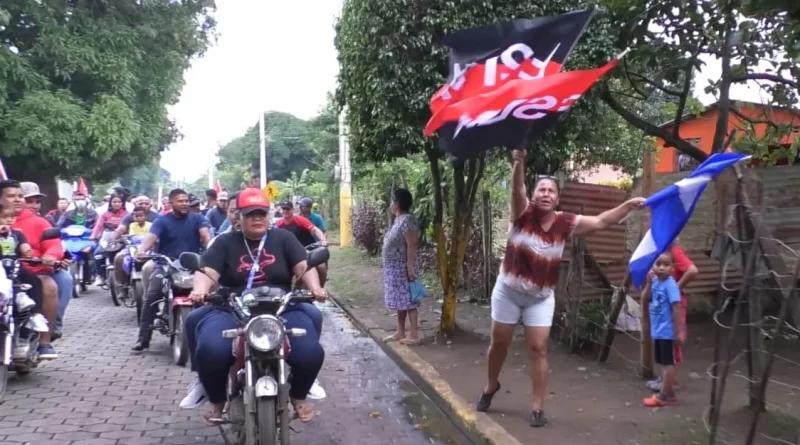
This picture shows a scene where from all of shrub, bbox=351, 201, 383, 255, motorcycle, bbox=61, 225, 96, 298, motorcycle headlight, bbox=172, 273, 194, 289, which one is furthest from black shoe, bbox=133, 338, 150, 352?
shrub, bbox=351, 201, 383, 255

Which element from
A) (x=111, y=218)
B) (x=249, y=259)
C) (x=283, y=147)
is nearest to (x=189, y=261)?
(x=249, y=259)

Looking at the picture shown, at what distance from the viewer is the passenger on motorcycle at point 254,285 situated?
472cm

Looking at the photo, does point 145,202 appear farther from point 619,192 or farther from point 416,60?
point 619,192

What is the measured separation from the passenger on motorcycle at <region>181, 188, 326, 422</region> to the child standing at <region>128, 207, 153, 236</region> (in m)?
6.17

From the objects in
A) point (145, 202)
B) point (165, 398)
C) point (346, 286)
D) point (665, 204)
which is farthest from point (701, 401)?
point (346, 286)

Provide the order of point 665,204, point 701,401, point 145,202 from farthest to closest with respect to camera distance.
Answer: point 145,202 < point 701,401 < point 665,204

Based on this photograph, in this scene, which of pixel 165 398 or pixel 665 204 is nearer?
pixel 665 204

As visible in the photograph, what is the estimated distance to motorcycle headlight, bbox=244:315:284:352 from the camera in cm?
437

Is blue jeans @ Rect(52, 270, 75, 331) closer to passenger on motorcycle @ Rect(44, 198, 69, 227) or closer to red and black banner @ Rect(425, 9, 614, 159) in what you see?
red and black banner @ Rect(425, 9, 614, 159)

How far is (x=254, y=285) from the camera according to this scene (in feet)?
16.7

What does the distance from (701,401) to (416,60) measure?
4169 mm

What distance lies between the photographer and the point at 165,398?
6.71 metres

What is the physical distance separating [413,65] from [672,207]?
3.83 m

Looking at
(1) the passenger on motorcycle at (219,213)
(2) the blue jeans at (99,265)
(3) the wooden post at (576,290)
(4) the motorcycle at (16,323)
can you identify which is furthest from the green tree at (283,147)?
(4) the motorcycle at (16,323)
